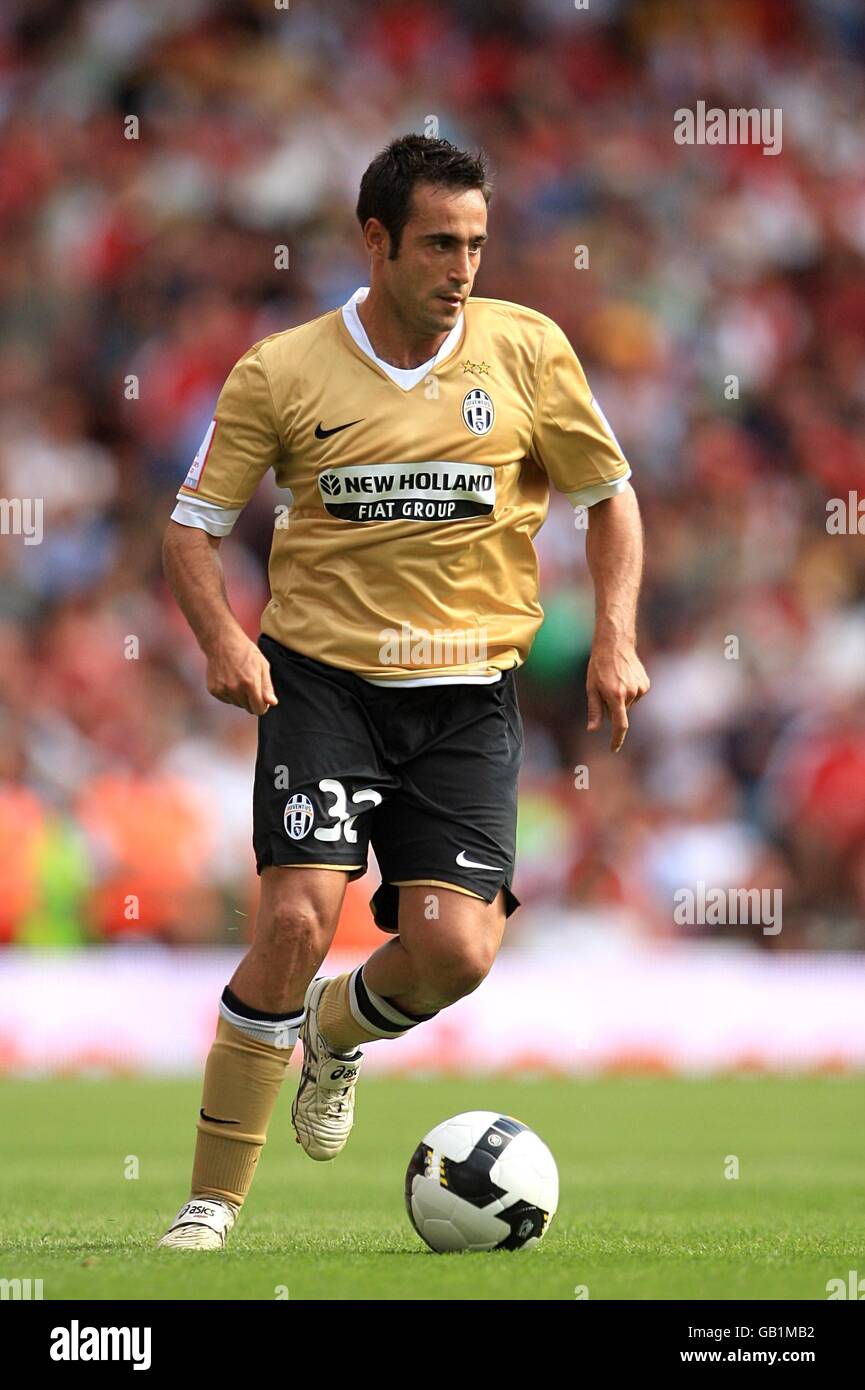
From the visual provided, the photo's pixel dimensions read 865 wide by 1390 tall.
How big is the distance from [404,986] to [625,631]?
1.10 m

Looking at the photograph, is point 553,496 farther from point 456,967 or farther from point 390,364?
point 456,967

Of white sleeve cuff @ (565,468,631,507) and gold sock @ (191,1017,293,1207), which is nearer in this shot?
gold sock @ (191,1017,293,1207)

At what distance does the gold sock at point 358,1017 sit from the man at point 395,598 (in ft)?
0.05

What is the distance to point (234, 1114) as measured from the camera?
17.6ft

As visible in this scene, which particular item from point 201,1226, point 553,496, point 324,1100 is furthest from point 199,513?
point 553,496

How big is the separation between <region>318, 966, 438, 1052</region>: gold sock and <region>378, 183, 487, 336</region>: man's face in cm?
177

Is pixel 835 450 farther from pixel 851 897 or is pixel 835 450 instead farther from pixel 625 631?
pixel 625 631

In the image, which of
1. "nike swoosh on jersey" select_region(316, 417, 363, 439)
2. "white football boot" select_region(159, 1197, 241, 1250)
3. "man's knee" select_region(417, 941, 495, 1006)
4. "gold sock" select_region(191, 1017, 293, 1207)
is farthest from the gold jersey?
"white football boot" select_region(159, 1197, 241, 1250)

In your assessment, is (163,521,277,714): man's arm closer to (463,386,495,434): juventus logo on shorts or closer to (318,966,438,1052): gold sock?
(463,386,495,434): juventus logo on shorts

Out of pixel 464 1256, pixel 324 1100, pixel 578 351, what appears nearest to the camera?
pixel 464 1256

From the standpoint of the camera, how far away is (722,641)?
44.6 feet

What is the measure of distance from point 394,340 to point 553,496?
8316mm

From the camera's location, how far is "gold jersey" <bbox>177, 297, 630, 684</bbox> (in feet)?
17.9

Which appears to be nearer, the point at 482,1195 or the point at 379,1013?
the point at 482,1195
